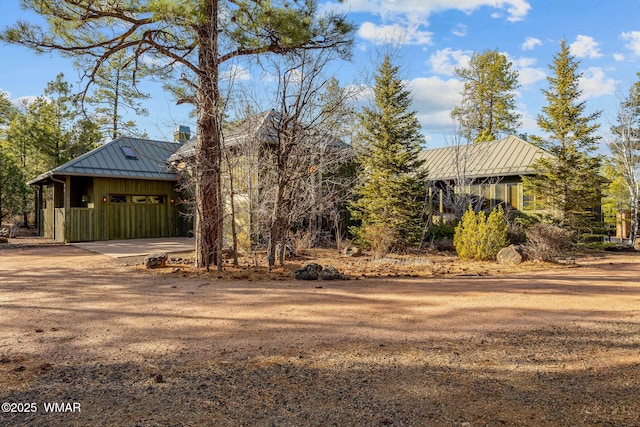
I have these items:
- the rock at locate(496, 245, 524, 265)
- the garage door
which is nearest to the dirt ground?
the rock at locate(496, 245, 524, 265)

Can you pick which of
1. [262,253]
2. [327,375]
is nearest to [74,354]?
[327,375]

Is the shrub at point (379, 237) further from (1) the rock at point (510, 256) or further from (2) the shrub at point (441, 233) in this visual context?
(1) the rock at point (510, 256)

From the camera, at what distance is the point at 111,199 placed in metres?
17.0

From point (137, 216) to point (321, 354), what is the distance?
647 inches

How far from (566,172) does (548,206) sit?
1.34 m

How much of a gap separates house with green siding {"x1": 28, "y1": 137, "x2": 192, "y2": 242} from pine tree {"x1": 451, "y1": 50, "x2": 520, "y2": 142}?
20742 millimetres

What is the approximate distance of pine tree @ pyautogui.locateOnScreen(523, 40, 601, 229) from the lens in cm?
1391

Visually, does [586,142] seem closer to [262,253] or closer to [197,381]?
[262,253]

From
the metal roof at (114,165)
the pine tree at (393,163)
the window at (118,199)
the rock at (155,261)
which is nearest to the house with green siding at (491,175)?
the pine tree at (393,163)

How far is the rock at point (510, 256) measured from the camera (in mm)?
10016

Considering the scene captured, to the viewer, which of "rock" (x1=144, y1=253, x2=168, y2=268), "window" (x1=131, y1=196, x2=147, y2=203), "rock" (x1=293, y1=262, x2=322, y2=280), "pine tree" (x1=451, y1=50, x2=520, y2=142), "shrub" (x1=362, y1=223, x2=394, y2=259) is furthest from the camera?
"pine tree" (x1=451, y1=50, x2=520, y2=142)

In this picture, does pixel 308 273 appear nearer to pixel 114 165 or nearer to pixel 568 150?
pixel 568 150

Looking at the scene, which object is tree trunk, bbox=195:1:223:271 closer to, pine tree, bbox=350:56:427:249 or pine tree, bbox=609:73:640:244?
pine tree, bbox=350:56:427:249

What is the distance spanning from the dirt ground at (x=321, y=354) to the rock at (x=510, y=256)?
2.98 m
